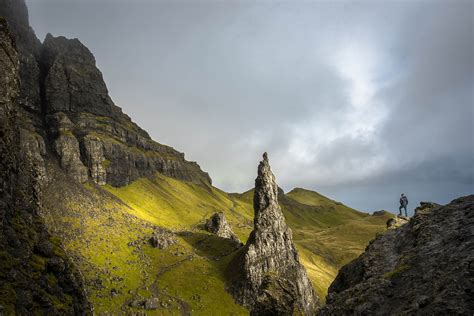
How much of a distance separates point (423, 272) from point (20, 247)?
3544 centimetres

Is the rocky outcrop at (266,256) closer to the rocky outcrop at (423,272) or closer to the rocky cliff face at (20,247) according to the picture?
the rocky cliff face at (20,247)

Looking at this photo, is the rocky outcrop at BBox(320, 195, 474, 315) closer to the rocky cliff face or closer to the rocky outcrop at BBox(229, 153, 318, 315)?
the rocky cliff face

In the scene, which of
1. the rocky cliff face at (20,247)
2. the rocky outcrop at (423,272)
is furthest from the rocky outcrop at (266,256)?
the rocky outcrop at (423,272)

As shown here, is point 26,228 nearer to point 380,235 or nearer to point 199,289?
point 380,235

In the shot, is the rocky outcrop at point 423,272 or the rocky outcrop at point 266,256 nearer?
the rocky outcrop at point 423,272

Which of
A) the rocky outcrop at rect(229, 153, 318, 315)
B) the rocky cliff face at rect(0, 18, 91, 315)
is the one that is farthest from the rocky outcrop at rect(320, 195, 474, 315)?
the rocky outcrop at rect(229, 153, 318, 315)

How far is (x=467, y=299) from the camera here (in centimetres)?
1375

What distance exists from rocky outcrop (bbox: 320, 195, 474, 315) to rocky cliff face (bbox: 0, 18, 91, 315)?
86.4 ft

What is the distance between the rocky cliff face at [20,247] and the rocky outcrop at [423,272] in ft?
86.4

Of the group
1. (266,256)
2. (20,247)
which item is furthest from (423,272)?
(266,256)

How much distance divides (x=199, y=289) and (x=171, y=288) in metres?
14.4

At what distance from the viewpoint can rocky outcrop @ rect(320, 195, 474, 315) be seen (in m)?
14.7

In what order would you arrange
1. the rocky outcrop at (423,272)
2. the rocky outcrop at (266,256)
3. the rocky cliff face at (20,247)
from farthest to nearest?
the rocky outcrop at (266,256) < the rocky cliff face at (20,247) < the rocky outcrop at (423,272)

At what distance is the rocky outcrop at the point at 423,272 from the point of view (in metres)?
14.7
